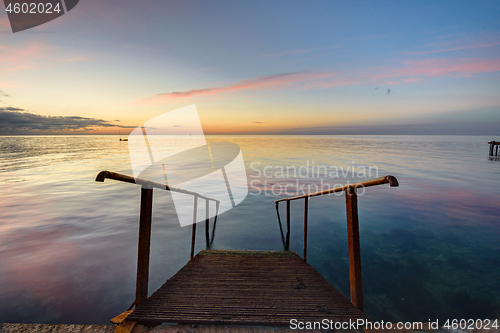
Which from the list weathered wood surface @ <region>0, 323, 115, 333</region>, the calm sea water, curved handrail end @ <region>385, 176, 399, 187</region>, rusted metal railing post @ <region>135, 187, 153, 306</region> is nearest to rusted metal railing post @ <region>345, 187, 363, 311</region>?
curved handrail end @ <region>385, 176, 399, 187</region>

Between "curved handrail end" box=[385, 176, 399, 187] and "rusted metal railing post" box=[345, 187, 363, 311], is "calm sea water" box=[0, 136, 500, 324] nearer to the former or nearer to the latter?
"rusted metal railing post" box=[345, 187, 363, 311]

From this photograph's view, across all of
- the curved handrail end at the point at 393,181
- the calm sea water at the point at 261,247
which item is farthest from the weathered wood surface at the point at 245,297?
the calm sea water at the point at 261,247

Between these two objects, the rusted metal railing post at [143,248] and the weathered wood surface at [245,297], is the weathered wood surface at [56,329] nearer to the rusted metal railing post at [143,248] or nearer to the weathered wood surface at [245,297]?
the weathered wood surface at [245,297]

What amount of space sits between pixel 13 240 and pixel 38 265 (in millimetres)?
2829

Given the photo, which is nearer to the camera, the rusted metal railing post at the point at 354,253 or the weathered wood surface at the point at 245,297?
the weathered wood surface at the point at 245,297

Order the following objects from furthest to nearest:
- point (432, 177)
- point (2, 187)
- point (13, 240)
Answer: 1. point (432, 177)
2. point (2, 187)
3. point (13, 240)

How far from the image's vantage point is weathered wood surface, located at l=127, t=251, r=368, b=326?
211 centimetres

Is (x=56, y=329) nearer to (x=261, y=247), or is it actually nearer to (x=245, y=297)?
(x=245, y=297)

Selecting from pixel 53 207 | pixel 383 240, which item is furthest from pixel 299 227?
A: pixel 53 207

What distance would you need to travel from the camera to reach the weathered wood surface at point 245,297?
211 centimetres

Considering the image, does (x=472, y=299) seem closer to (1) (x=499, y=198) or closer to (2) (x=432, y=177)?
(1) (x=499, y=198)

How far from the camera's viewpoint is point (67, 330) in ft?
6.57

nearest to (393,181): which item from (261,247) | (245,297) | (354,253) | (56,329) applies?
(354,253)

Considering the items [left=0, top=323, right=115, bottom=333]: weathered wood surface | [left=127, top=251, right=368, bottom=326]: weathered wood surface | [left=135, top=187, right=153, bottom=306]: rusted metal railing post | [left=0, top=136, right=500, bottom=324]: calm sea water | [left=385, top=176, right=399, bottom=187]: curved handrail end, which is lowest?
[left=0, top=136, right=500, bottom=324]: calm sea water
